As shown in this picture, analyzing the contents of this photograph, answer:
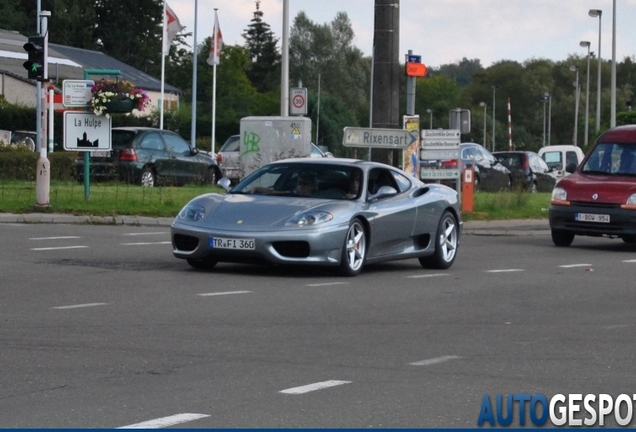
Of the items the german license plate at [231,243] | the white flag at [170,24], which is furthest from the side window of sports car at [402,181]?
the white flag at [170,24]

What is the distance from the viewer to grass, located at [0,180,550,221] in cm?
2272

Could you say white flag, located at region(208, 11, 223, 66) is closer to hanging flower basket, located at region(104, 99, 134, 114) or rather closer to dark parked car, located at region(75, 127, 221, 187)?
dark parked car, located at region(75, 127, 221, 187)

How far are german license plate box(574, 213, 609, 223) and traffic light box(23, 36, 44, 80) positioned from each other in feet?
32.3

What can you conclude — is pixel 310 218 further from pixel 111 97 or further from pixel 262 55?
pixel 262 55

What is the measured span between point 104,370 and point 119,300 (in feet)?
11.8

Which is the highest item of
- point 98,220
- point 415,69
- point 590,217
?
point 415,69

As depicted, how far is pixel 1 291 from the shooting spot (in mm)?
12398

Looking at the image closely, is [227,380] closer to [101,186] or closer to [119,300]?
[119,300]

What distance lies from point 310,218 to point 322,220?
129mm

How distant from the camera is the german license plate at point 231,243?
13844 mm

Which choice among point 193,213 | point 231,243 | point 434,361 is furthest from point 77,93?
point 434,361

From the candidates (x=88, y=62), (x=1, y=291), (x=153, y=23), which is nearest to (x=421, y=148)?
(x=1, y=291)

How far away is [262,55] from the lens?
483 ft

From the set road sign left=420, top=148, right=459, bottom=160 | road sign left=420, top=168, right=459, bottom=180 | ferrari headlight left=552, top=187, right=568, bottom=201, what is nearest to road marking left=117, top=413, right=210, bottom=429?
ferrari headlight left=552, top=187, right=568, bottom=201
